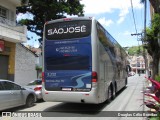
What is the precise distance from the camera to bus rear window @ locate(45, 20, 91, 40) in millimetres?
10766

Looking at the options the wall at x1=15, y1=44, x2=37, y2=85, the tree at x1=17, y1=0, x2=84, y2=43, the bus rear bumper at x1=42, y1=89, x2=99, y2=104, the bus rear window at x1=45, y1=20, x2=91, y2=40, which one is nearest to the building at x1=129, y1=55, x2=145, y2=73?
the tree at x1=17, y1=0, x2=84, y2=43

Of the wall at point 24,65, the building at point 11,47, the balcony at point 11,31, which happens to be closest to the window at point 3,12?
the building at point 11,47

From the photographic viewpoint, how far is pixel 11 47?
21.1 meters

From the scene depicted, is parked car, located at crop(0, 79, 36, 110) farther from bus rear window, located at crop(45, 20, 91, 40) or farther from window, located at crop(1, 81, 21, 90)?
bus rear window, located at crop(45, 20, 91, 40)

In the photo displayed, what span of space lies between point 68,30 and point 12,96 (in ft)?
12.2

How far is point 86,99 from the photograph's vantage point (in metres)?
10.3

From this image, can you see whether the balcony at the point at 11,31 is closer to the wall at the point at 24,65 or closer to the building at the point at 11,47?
the building at the point at 11,47

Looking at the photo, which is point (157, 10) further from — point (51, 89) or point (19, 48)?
point (19, 48)

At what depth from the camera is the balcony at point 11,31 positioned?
18.5 metres

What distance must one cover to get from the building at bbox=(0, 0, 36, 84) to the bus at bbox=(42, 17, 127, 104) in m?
8.36

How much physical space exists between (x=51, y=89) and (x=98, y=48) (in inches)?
105

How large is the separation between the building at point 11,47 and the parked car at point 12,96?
7.48 meters

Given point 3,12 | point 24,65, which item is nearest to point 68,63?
point 3,12

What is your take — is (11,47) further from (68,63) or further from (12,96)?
(68,63)
